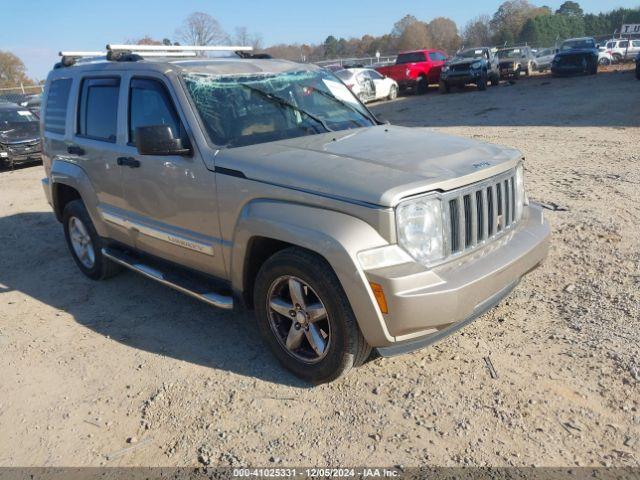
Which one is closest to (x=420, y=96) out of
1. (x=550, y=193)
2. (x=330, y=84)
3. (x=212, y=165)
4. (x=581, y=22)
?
(x=550, y=193)

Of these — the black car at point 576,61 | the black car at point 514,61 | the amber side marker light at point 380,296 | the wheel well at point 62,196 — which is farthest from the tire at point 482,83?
the amber side marker light at point 380,296

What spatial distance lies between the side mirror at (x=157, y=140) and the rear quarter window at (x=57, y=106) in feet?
6.89

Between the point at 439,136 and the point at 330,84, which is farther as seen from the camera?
the point at 330,84

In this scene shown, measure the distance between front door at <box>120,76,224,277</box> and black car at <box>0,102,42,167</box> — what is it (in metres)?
10.9

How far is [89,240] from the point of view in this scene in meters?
5.40

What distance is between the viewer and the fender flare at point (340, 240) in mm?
2930

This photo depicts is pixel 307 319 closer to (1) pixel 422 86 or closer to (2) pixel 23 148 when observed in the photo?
(2) pixel 23 148

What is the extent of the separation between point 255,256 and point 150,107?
1.55 m

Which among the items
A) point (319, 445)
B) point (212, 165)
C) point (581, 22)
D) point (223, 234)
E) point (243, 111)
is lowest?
point (319, 445)

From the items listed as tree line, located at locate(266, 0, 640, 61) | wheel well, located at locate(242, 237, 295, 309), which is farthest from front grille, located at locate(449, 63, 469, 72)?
tree line, located at locate(266, 0, 640, 61)

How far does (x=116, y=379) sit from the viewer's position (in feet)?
12.3

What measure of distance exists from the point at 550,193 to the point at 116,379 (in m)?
5.70

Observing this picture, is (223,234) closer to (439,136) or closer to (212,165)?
(212,165)

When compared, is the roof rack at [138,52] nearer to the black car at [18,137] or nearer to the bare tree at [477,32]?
the black car at [18,137]
